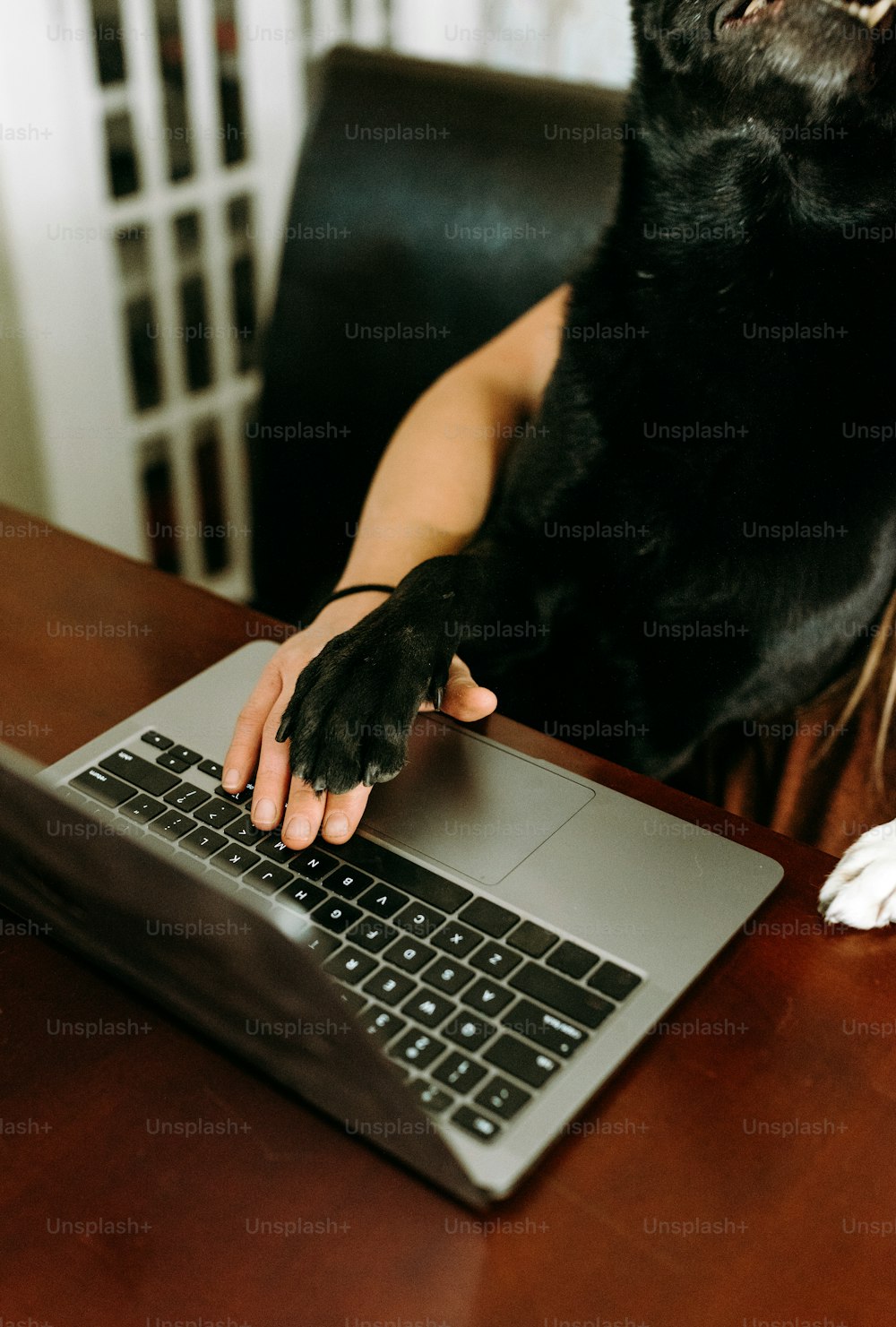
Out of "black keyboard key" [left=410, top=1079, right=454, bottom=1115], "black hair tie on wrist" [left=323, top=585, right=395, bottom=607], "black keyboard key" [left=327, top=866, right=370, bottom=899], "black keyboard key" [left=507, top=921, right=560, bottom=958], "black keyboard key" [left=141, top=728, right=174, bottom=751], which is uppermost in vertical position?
"black keyboard key" [left=507, top=921, right=560, bottom=958]

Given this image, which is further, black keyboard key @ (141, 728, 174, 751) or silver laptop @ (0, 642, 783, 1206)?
black keyboard key @ (141, 728, 174, 751)

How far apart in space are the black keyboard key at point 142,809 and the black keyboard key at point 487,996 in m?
0.21

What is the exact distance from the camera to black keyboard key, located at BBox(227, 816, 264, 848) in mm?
590

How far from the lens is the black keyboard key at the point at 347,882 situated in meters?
0.55

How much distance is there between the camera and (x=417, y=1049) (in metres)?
0.46

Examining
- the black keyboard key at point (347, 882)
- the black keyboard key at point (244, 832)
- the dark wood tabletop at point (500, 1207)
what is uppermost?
the black keyboard key at point (347, 882)

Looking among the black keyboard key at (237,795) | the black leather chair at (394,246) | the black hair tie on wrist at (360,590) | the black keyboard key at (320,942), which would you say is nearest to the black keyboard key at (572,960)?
the black keyboard key at (320,942)

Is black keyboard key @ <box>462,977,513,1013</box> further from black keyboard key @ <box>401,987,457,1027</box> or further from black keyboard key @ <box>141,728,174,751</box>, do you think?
black keyboard key @ <box>141,728,174,751</box>

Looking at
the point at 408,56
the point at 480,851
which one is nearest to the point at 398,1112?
the point at 480,851

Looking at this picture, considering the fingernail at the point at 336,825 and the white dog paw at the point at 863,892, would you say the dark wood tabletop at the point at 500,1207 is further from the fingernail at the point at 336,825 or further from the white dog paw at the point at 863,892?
the fingernail at the point at 336,825

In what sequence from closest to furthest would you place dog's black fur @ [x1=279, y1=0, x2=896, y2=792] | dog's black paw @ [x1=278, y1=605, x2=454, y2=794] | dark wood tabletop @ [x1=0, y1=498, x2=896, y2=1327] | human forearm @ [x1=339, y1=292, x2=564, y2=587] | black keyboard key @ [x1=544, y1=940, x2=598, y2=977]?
dark wood tabletop @ [x1=0, y1=498, x2=896, y2=1327]
black keyboard key @ [x1=544, y1=940, x2=598, y2=977]
dog's black paw @ [x1=278, y1=605, x2=454, y2=794]
dog's black fur @ [x1=279, y1=0, x2=896, y2=792]
human forearm @ [x1=339, y1=292, x2=564, y2=587]

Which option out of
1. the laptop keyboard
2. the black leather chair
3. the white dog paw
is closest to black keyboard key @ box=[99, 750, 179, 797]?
the laptop keyboard

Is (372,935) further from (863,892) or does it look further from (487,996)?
(863,892)

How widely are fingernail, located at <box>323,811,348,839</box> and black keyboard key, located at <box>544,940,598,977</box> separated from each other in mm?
134
